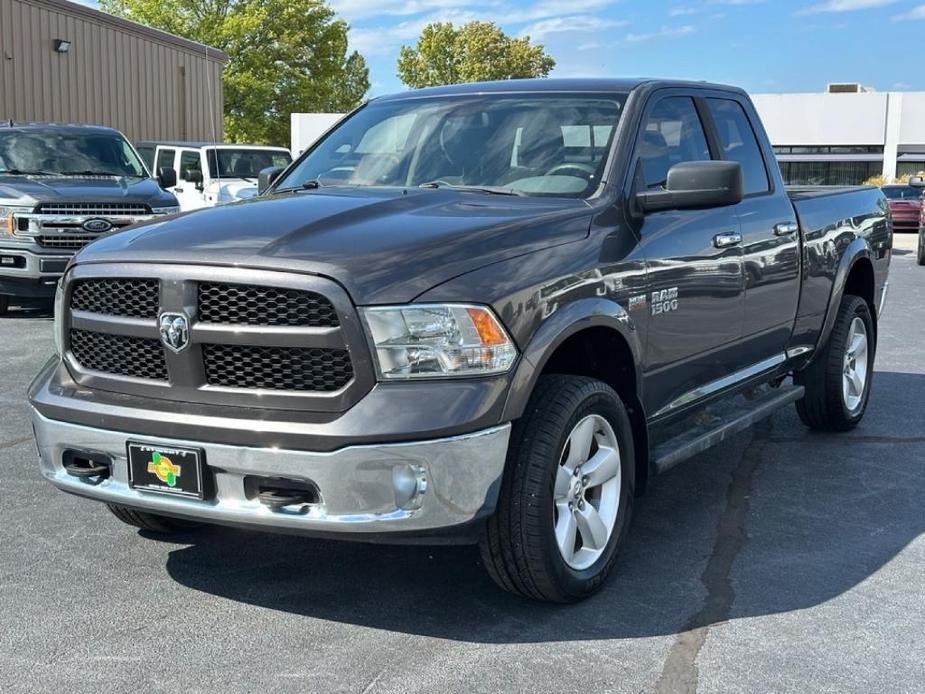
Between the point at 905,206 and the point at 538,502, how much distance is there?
89.6 feet

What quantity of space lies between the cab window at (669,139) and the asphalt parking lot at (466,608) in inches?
58.9

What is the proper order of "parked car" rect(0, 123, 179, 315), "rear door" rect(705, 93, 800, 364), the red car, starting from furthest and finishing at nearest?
the red car → "parked car" rect(0, 123, 179, 315) → "rear door" rect(705, 93, 800, 364)

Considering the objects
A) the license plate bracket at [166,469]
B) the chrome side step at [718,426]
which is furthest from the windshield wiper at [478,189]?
the license plate bracket at [166,469]

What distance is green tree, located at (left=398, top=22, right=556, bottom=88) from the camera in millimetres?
80125

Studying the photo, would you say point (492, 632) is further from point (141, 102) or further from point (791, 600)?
point (141, 102)

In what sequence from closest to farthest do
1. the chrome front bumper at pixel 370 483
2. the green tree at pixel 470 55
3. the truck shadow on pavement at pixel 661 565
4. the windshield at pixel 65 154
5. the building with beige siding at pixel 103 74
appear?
the chrome front bumper at pixel 370 483
the truck shadow on pavement at pixel 661 565
the windshield at pixel 65 154
the building with beige siding at pixel 103 74
the green tree at pixel 470 55

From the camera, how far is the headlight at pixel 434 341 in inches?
129

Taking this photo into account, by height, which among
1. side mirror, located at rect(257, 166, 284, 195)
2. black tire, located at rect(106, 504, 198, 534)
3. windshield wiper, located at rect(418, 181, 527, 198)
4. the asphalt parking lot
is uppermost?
side mirror, located at rect(257, 166, 284, 195)

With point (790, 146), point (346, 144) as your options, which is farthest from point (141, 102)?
point (790, 146)

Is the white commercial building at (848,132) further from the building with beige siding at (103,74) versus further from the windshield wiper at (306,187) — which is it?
the windshield wiper at (306,187)

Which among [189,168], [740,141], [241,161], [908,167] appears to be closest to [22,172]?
[189,168]

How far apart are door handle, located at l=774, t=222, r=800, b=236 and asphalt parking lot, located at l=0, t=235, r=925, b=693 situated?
4.04ft

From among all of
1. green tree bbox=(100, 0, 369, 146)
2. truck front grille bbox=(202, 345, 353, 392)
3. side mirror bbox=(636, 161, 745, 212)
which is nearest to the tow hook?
truck front grille bbox=(202, 345, 353, 392)

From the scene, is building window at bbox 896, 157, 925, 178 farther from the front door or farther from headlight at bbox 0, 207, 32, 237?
the front door
